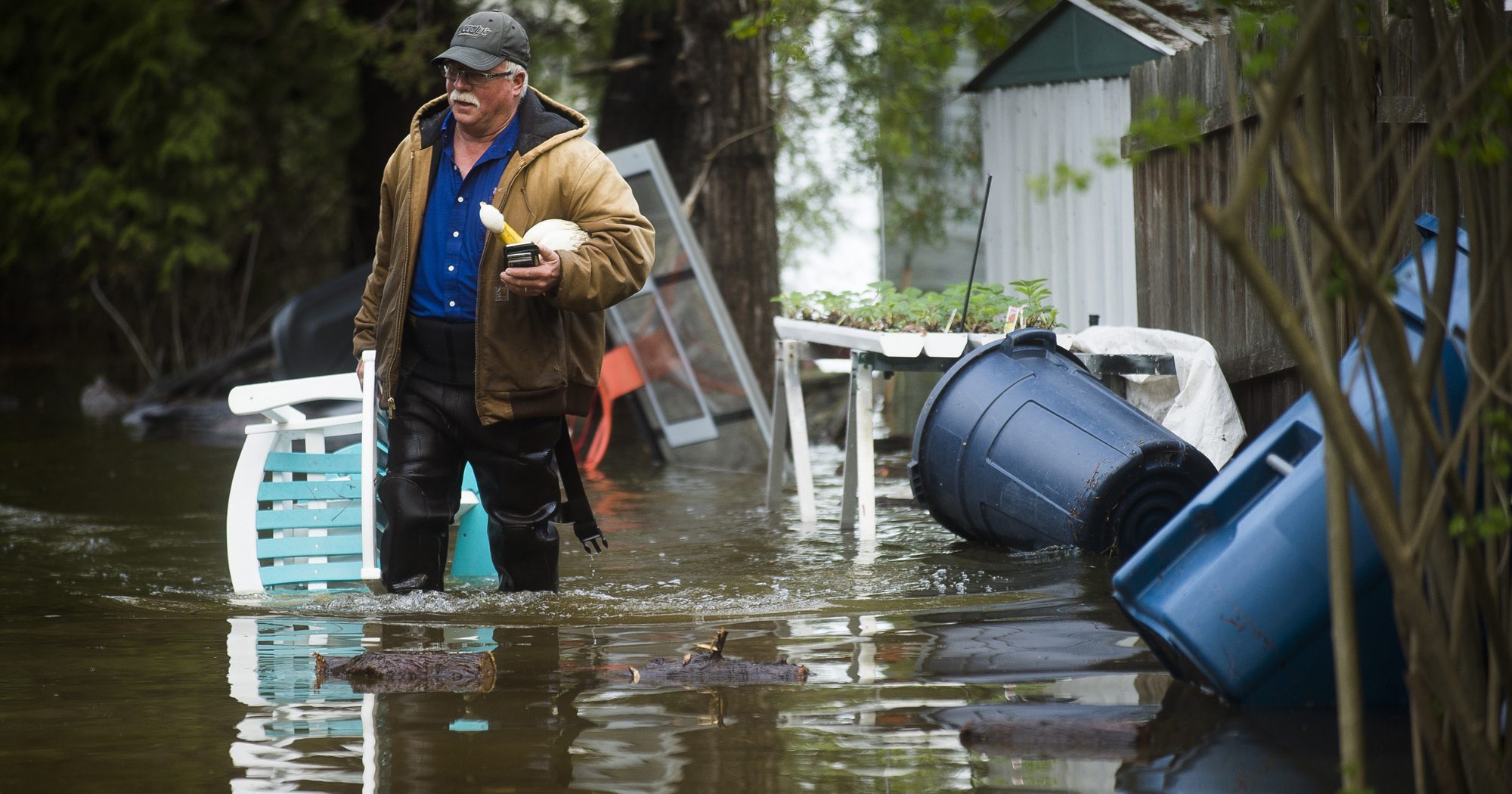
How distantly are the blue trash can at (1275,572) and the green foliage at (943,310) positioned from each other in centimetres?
288

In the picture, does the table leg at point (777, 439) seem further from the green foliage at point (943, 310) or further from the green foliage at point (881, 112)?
the green foliage at point (881, 112)

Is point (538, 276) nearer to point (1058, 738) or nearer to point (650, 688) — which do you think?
point (650, 688)

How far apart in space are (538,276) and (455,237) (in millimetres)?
458

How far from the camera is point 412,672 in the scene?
4.18m

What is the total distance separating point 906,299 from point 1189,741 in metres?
3.66

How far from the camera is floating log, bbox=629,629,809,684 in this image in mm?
4133

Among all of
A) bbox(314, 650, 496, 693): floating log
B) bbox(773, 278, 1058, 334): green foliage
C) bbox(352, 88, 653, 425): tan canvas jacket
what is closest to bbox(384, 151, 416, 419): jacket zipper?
bbox(352, 88, 653, 425): tan canvas jacket

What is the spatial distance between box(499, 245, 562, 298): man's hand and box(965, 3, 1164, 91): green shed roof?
4605 mm

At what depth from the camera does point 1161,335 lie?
639 cm

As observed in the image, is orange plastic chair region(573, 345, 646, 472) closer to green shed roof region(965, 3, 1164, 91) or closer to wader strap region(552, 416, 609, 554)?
green shed roof region(965, 3, 1164, 91)

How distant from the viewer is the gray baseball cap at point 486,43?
5047mm

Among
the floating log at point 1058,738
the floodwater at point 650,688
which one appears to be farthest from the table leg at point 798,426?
the floating log at point 1058,738

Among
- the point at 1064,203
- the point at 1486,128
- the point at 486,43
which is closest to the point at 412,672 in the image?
the point at 486,43

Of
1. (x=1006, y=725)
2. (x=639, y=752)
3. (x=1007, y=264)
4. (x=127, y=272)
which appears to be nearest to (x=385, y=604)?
(x=639, y=752)
